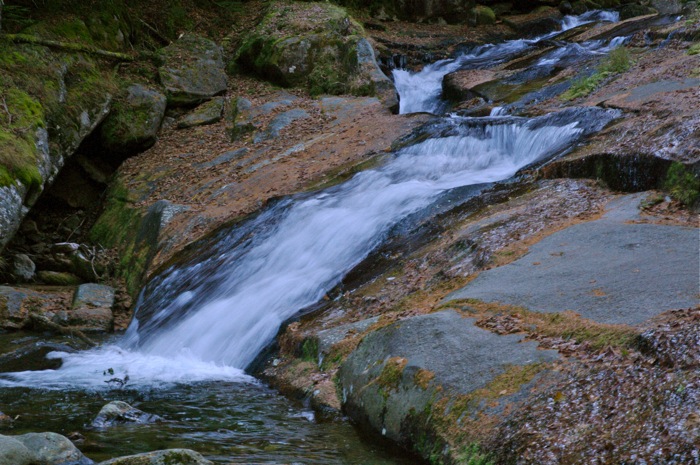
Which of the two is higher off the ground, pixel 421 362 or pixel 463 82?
pixel 463 82

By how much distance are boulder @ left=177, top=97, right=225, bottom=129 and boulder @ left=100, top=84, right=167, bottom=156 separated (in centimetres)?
62

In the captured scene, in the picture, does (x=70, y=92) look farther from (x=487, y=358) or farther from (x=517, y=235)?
(x=487, y=358)

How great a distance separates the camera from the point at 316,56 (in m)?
18.3

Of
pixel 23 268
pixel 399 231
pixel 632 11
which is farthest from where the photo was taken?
pixel 632 11

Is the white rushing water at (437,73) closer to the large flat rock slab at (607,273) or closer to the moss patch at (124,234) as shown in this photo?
the moss patch at (124,234)

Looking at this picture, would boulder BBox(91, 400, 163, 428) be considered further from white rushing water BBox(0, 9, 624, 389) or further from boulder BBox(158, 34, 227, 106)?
boulder BBox(158, 34, 227, 106)

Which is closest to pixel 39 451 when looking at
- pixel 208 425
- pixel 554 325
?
pixel 208 425

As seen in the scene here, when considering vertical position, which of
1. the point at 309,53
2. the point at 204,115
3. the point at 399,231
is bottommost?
the point at 399,231

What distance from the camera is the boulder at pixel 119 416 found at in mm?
6082

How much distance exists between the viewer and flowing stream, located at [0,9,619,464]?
19.1 feet

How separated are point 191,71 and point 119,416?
13404mm

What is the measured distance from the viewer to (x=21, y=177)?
37.6ft

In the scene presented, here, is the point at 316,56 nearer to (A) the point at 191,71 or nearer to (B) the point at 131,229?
(A) the point at 191,71

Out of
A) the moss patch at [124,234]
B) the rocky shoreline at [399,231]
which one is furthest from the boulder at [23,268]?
the moss patch at [124,234]
